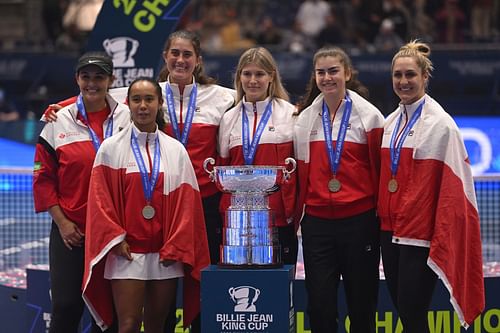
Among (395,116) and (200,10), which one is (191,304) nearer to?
(395,116)

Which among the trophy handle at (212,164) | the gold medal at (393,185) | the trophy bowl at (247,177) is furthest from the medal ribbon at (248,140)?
the gold medal at (393,185)

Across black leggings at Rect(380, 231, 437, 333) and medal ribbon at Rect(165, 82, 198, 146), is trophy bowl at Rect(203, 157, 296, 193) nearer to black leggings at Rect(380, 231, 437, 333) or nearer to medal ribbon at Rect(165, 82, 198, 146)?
medal ribbon at Rect(165, 82, 198, 146)

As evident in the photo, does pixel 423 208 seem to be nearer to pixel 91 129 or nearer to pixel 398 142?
pixel 398 142

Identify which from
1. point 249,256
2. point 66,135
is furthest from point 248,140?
point 66,135

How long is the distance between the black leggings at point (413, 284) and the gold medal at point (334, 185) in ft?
1.42

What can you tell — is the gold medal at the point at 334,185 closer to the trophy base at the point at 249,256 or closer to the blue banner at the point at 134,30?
the trophy base at the point at 249,256

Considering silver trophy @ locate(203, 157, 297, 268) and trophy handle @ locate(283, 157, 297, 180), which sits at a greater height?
trophy handle @ locate(283, 157, 297, 180)

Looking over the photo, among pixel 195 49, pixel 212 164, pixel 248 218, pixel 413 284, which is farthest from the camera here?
pixel 195 49

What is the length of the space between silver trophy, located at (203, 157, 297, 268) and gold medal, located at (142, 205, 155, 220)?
43cm

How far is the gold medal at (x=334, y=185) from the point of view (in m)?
7.20

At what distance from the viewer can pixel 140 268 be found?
694cm

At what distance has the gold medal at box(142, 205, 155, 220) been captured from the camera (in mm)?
6969

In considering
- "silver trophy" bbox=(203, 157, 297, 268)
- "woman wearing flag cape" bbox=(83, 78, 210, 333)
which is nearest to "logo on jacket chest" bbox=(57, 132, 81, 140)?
"woman wearing flag cape" bbox=(83, 78, 210, 333)

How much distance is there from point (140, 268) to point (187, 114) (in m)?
1.26
